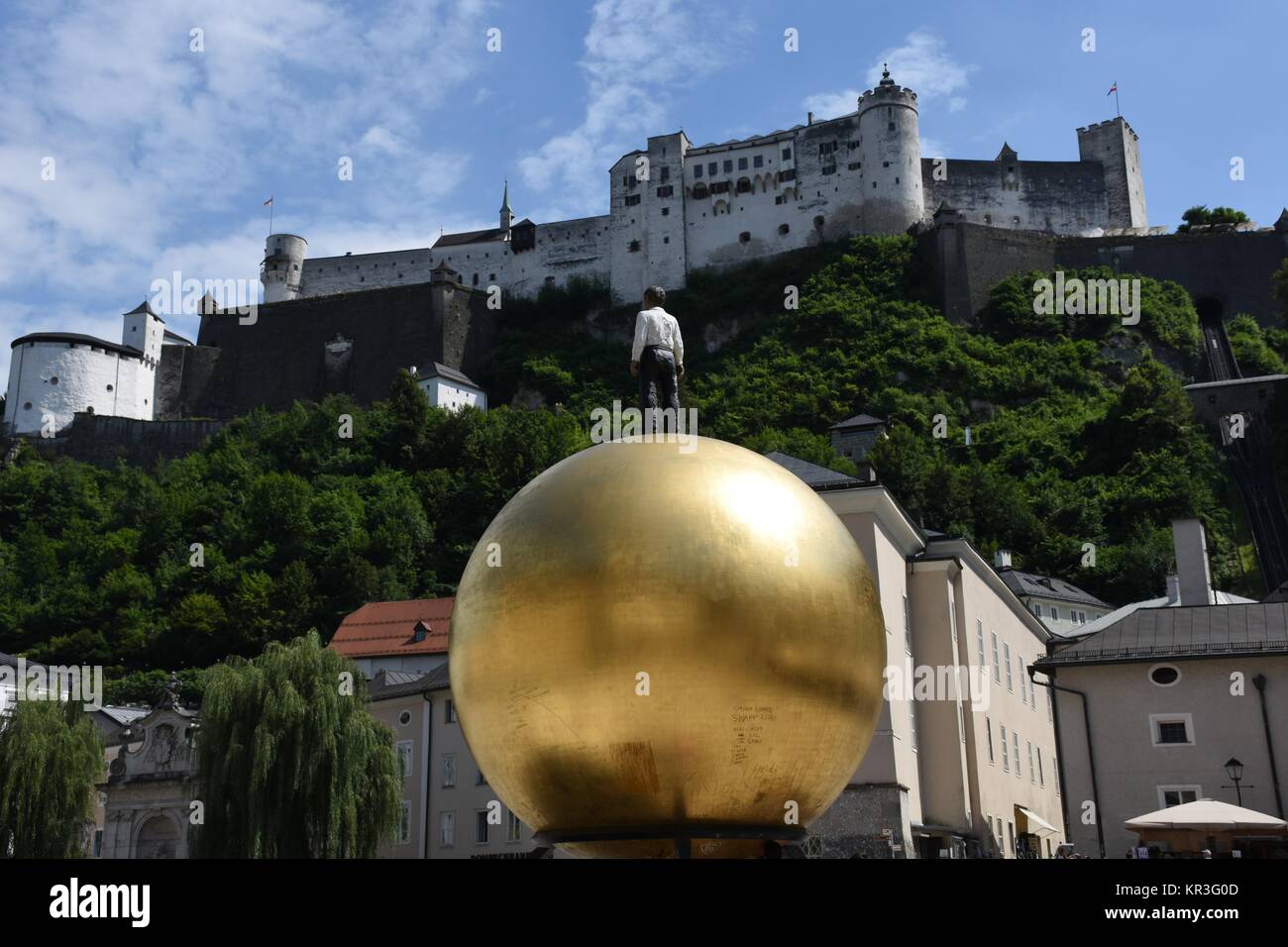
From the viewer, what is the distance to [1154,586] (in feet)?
246

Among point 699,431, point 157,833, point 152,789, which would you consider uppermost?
point 699,431

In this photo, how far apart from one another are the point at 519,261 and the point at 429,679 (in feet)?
252

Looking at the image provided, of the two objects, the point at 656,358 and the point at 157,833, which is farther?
the point at 157,833

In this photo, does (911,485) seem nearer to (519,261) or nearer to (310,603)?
(310,603)

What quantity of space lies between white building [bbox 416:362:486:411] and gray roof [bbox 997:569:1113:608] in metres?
46.6

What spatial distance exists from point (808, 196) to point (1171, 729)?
83907mm

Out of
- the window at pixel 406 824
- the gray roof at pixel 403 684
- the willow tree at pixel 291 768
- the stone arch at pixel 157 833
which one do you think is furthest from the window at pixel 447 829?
the stone arch at pixel 157 833

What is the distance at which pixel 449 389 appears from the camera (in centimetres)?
10450

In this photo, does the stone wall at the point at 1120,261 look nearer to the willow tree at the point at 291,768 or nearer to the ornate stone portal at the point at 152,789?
the ornate stone portal at the point at 152,789

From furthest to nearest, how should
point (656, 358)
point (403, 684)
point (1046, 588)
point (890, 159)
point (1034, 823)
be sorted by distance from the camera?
1. point (890, 159)
2. point (1046, 588)
3. point (403, 684)
4. point (1034, 823)
5. point (656, 358)

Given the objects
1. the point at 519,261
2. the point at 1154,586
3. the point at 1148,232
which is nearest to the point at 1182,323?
the point at 1148,232

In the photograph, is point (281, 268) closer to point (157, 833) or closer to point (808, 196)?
point (808, 196)

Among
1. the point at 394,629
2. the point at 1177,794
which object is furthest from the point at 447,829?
the point at 1177,794

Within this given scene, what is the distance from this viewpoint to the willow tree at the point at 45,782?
36969 mm
